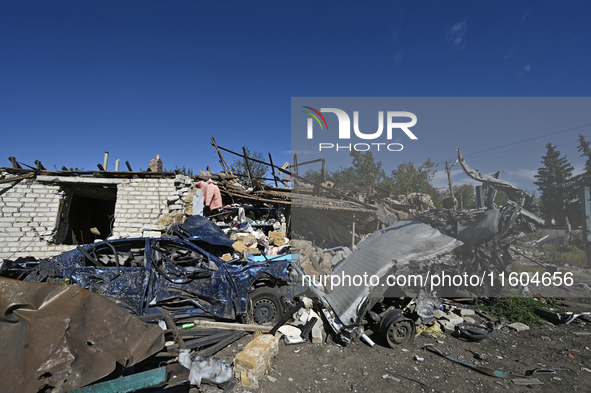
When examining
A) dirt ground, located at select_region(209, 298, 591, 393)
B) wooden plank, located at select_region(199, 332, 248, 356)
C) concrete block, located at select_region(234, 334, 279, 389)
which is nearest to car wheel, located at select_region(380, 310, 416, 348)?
dirt ground, located at select_region(209, 298, 591, 393)

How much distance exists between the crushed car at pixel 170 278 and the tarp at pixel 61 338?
1.62 m

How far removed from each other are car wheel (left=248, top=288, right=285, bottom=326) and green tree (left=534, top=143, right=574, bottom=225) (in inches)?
321

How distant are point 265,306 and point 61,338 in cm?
305

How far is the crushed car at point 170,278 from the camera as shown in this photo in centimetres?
404

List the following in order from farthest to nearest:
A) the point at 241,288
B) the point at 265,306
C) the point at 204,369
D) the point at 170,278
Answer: the point at 265,306, the point at 241,288, the point at 170,278, the point at 204,369

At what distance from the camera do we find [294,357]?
4.01 metres

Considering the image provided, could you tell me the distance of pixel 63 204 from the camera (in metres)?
8.60

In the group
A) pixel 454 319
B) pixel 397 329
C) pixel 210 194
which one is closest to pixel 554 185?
pixel 454 319

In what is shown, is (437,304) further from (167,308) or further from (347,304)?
(167,308)

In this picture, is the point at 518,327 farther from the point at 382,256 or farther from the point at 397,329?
the point at 382,256

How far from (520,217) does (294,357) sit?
6780mm

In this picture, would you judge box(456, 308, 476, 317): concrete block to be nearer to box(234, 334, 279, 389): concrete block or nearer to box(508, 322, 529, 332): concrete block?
box(508, 322, 529, 332): concrete block

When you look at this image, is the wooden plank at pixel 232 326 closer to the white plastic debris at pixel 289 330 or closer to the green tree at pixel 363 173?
the white plastic debris at pixel 289 330

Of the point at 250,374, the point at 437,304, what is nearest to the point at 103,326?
the point at 250,374
